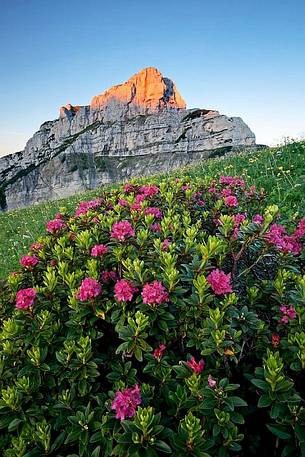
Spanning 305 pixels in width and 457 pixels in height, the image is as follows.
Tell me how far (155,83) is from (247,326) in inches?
6550

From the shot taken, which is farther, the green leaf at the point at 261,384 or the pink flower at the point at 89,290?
the pink flower at the point at 89,290

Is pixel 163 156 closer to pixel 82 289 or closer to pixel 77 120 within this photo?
pixel 77 120

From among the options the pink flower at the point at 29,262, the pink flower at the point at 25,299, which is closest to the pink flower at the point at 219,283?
the pink flower at the point at 25,299

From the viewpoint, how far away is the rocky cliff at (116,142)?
117250 mm

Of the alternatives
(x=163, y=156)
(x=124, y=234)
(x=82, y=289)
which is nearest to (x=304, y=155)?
(x=124, y=234)

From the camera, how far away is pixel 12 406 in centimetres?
199

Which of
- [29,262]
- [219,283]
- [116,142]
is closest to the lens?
[219,283]

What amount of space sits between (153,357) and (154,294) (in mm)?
384

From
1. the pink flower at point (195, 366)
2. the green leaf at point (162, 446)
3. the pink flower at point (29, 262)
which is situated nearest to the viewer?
the green leaf at point (162, 446)

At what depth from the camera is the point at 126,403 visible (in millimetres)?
1789

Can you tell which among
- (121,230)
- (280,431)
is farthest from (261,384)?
(121,230)

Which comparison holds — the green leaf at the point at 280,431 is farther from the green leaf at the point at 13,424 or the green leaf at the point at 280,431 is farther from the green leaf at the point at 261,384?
the green leaf at the point at 13,424

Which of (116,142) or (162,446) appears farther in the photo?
(116,142)

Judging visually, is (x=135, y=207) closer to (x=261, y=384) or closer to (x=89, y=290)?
(x=89, y=290)
